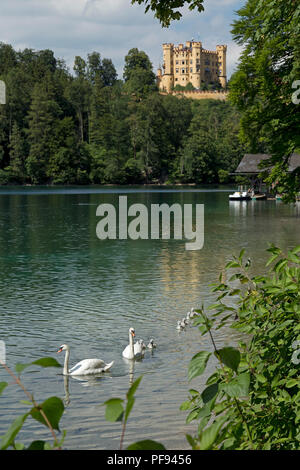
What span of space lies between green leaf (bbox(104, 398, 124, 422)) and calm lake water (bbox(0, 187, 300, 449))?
12.6 feet

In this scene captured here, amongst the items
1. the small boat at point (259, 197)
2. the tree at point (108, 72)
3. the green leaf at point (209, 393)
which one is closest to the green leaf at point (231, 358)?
the green leaf at point (209, 393)

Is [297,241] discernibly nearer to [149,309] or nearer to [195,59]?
[149,309]

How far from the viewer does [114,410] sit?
1.85 metres

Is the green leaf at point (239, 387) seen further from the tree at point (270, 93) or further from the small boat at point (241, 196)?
the small boat at point (241, 196)

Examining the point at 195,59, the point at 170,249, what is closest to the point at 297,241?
the point at 170,249

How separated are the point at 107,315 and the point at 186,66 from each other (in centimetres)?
17027

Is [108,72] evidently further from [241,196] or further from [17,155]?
[241,196]

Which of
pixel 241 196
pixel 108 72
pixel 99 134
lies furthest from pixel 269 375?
pixel 108 72

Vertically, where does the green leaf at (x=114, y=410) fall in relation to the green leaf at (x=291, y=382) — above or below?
above

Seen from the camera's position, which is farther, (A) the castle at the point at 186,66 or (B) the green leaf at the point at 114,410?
(A) the castle at the point at 186,66

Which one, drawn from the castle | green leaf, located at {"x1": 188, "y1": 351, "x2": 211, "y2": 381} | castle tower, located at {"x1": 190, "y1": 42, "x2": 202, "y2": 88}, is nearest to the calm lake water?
green leaf, located at {"x1": 188, "y1": 351, "x2": 211, "y2": 381}

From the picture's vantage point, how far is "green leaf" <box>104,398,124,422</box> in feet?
6.00

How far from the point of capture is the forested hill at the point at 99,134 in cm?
10225

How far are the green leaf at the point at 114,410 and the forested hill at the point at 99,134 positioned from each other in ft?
322
